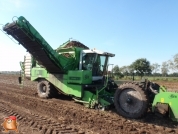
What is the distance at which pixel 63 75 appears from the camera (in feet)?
26.4

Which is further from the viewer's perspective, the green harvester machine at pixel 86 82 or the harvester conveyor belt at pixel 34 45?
the harvester conveyor belt at pixel 34 45

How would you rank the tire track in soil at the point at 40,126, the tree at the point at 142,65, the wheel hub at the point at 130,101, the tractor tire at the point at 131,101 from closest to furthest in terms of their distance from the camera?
the tire track in soil at the point at 40,126
the tractor tire at the point at 131,101
the wheel hub at the point at 130,101
the tree at the point at 142,65

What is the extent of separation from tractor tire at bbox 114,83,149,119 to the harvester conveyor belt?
3057 mm

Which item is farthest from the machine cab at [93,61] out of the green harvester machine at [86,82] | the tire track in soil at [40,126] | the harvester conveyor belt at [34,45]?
the tire track in soil at [40,126]

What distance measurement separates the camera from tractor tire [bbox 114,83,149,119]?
17.7 feet

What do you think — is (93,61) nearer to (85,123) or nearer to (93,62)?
(93,62)

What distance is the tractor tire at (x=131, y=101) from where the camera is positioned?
17.7ft

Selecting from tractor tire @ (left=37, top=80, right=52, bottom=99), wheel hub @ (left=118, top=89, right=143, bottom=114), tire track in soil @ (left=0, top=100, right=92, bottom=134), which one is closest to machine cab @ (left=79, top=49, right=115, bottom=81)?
tractor tire @ (left=37, top=80, right=52, bottom=99)

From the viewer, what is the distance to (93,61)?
7848mm

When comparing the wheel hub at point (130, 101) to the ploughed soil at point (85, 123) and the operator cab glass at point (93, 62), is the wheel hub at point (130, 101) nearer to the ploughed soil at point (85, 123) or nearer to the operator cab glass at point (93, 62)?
the ploughed soil at point (85, 123)

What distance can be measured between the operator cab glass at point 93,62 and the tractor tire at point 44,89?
2127mm

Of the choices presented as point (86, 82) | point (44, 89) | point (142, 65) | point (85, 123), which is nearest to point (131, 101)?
point (85, 123)

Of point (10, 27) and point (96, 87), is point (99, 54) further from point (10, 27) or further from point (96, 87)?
point (10, 27)

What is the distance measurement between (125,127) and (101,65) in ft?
12.8
